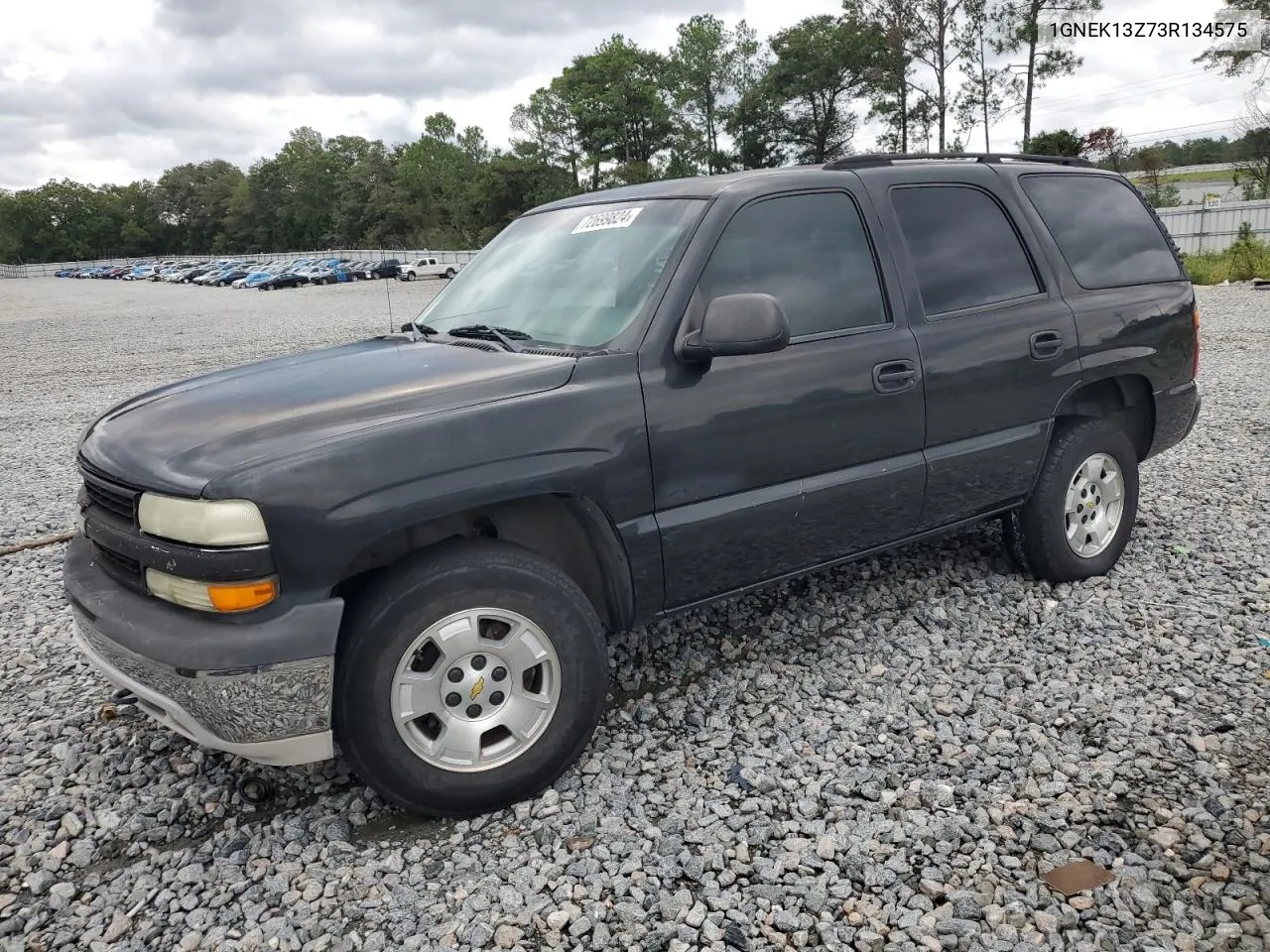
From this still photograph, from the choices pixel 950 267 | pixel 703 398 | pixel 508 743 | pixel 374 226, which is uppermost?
pixel 374 226

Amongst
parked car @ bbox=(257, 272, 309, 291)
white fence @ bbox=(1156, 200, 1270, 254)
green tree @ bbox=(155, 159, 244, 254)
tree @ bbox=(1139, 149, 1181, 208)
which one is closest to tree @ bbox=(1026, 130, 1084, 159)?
tree @ bbox=(1139, 149, 1181, 208)

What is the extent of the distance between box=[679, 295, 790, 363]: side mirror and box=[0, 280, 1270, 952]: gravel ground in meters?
1.38

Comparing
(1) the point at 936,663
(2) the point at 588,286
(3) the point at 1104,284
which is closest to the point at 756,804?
(1) the point at 936,663

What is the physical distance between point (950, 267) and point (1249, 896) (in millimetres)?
2444

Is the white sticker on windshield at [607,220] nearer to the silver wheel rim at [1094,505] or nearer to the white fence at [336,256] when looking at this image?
the silver wheel rim at [1094,505]

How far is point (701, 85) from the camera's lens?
62375 millimetres

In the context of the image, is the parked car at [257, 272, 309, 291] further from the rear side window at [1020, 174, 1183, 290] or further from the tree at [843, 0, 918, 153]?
the rear side window at [1020, 174, 1183, 290]

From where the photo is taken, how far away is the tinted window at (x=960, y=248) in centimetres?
375

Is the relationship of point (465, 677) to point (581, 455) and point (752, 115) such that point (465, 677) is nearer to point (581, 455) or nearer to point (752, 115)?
point (581, 455)

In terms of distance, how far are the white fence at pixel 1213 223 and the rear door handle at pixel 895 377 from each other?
2578 cm

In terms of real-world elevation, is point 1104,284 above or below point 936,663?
above

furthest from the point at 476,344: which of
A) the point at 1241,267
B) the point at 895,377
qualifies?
the point at 1241,267

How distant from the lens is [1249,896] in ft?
7.81

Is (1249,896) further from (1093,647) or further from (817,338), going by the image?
(817,338)
